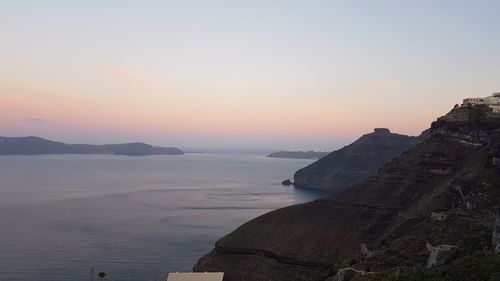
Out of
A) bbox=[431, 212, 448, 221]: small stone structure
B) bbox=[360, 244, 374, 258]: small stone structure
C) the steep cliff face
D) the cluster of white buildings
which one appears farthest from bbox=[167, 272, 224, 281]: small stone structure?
the cluster of white buildings

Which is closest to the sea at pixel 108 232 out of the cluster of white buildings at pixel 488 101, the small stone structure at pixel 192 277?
the small stone structure at pixel 192 277

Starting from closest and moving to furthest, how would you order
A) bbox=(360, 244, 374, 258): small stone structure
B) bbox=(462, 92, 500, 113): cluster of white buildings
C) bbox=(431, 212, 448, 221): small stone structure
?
bbox=(360, 244, 374, 258): small stone structure
bbox=(431, 212, 448, 221): small stone structure
bbox=(462, 92, 500, 113): cluster of white buildings

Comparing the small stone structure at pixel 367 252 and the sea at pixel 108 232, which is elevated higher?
the small stone structure at pixel 367 252

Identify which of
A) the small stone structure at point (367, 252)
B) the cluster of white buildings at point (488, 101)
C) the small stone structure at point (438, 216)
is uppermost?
the cluster of white buildings at point (488, 101)

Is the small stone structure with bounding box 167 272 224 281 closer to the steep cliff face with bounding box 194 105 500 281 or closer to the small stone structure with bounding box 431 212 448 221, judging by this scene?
the steep cliff face with bounding box 194 105 500 281

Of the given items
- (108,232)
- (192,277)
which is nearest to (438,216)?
(192,277)

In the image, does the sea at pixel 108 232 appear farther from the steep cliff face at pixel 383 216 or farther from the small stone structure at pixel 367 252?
the small stone structure at pixel 367 252

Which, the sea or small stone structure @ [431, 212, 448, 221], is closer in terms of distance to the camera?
small stone structure @ [431, 212, 448, 221]

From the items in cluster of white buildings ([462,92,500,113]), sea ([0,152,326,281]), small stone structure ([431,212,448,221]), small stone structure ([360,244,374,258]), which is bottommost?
sea ([0,152,326,281])

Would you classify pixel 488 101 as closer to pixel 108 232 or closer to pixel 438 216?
pixel 438 216

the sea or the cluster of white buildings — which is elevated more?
the cluster of white buildings
